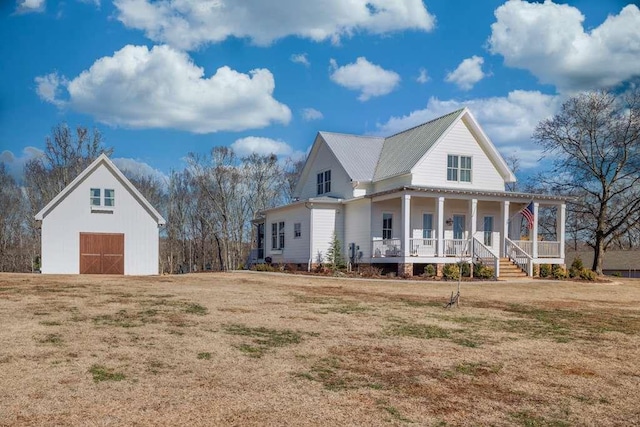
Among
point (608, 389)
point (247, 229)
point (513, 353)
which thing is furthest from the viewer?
point (247, 229)

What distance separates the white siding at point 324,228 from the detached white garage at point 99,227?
8555 mm

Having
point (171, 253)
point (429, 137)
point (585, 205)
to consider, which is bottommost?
point (171, 253)

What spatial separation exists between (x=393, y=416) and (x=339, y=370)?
1.89 m

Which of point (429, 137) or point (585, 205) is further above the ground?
point (429, 137)

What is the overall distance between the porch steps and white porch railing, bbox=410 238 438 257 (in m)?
3.29

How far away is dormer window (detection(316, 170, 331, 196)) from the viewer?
36.2 m

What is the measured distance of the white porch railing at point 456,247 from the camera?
29.3 m

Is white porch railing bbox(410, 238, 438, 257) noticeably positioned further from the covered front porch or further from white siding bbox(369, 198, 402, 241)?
white siding bbox(369, 198, 402, 241)

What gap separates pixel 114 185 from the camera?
31828 millimetres

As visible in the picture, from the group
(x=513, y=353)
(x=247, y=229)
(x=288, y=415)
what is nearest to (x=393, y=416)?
(x=288, y=415)

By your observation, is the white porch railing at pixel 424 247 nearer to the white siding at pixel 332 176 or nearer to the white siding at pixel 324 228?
the white siding at pixel 324 228

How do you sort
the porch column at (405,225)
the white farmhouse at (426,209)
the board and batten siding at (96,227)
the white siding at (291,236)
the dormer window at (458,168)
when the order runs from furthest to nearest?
the white siding at (291,236)
the dormer window at (458,168)
the board and batten siding at (96,227)
the white farmhouse at (426,209)
the porch column at (405,225)

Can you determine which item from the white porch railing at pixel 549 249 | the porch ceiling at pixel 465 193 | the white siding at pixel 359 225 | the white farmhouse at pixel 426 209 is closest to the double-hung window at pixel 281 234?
the white farmhouse at pixel 426 209

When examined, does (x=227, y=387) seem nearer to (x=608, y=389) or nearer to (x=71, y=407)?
(x=71, y=407)
